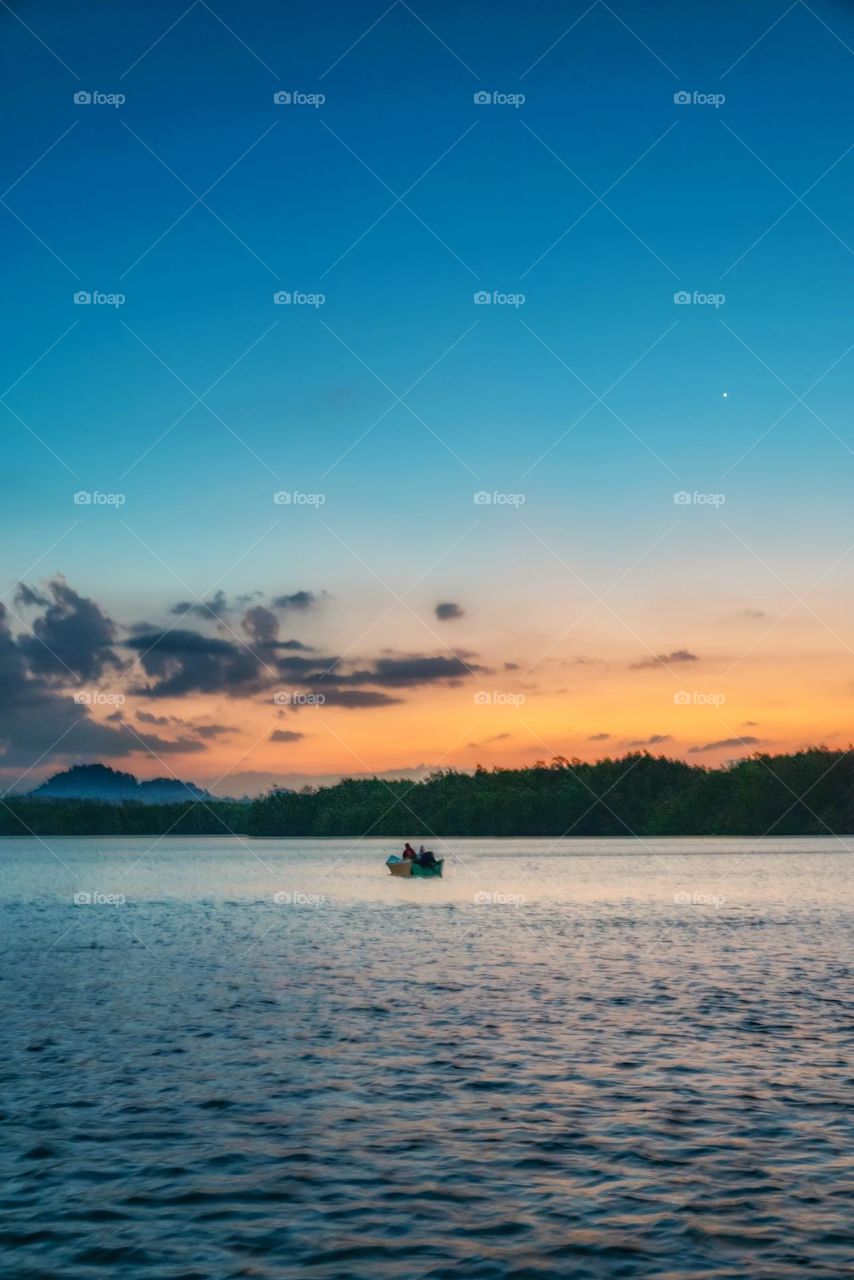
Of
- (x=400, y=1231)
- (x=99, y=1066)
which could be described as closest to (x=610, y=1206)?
(x=400, y=1231)

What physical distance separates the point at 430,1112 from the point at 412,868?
80.3 m

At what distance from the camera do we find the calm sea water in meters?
14.0

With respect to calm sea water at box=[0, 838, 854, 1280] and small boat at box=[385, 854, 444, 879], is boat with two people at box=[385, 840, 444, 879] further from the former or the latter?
calm sea water at box=[0, 838, 854, 1280]

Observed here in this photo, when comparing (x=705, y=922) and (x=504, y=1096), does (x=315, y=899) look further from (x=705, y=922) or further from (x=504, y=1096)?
(x=504, y=1096)

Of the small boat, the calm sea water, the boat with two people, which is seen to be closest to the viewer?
the calm sea water

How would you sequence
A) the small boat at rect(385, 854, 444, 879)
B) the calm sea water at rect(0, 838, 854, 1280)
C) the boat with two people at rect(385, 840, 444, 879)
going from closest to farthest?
the calm sea water at rect(0, 838, 854, 1280)
the boat with two people at rect(385, 840, 444, 879)
the small boat at rect(385, 854, 444, 879)

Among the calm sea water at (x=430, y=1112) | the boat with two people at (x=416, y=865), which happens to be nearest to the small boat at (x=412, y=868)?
the boat with two people at (x=416, y=865)

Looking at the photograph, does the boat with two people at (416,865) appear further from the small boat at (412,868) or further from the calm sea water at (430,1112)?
the calm sea water at (430,1112)

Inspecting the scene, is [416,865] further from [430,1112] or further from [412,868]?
[430,1112]

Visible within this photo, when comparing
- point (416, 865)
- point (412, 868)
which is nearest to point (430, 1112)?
point (416, 865)

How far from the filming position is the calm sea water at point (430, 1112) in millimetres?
13984

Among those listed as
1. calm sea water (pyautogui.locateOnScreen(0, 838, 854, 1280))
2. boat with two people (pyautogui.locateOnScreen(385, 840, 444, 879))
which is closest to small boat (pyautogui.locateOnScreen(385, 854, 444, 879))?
boat with two people (pyautogui.locateOnScreen(385, 840, 444, 879))

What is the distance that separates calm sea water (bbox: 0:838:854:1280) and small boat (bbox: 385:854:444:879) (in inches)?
1982

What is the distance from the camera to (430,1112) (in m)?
20.3
